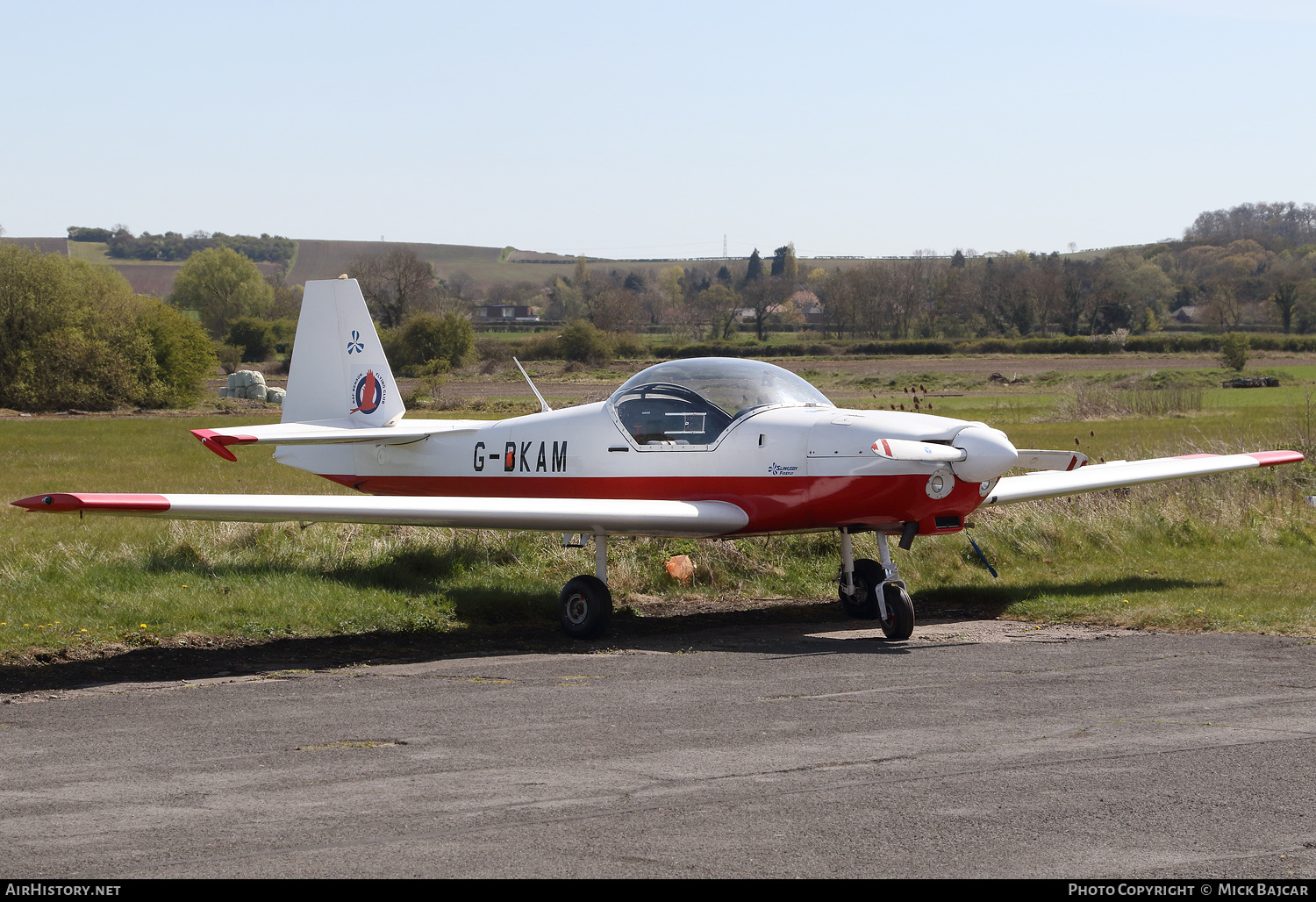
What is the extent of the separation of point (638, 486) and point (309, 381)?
4.81 meters

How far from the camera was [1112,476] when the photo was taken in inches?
503

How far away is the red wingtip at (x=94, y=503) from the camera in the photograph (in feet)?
26.3

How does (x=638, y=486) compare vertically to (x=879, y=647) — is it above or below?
above

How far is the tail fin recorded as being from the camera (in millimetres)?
13523

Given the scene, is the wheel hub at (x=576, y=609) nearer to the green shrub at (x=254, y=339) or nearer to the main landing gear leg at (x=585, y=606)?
the main landing gear leg at (x=585, y=606)

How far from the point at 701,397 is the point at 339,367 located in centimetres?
494

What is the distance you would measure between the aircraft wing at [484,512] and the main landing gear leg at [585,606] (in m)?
0.48

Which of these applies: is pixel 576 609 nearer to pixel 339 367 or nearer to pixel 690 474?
pixel 690 474

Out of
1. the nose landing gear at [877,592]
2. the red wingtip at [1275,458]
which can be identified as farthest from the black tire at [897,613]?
the red wingtip at [1275,458]

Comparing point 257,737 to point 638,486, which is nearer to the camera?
point 257,737
